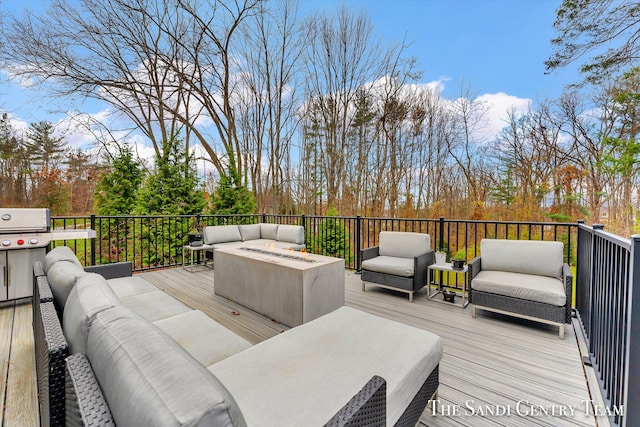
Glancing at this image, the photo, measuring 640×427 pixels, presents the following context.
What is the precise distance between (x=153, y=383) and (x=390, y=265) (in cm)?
342

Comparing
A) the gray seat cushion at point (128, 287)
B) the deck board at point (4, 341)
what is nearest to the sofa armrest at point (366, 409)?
the deck board at point (4, 341)

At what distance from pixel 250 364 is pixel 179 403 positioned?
32.7 inches

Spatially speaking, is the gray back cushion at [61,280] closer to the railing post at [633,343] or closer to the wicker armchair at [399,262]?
the railing post at [633,343]

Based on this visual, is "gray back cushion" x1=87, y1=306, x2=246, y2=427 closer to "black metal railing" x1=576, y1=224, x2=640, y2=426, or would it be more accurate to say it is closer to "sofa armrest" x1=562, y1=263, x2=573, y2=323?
"black metal railing" x1=576, y1=224, x2=640, y2=426

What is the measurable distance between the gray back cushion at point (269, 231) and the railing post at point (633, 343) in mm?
5166

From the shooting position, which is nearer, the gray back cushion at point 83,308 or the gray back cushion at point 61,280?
the gray back cushion at point 83,308

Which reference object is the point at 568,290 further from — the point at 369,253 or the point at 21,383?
the point at 21,383

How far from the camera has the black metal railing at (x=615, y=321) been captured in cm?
131

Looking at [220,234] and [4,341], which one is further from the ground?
[220,234]

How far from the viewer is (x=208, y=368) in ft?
4.29

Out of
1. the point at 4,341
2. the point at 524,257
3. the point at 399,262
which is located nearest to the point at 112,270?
the point at 4,341

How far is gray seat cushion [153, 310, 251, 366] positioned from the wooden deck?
80 cm

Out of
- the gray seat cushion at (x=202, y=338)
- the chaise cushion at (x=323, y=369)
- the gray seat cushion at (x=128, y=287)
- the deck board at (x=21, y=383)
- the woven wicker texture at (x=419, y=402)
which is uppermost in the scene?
the chaise cushion at (x=323, y=369)

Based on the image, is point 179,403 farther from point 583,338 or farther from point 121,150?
point 121,150
